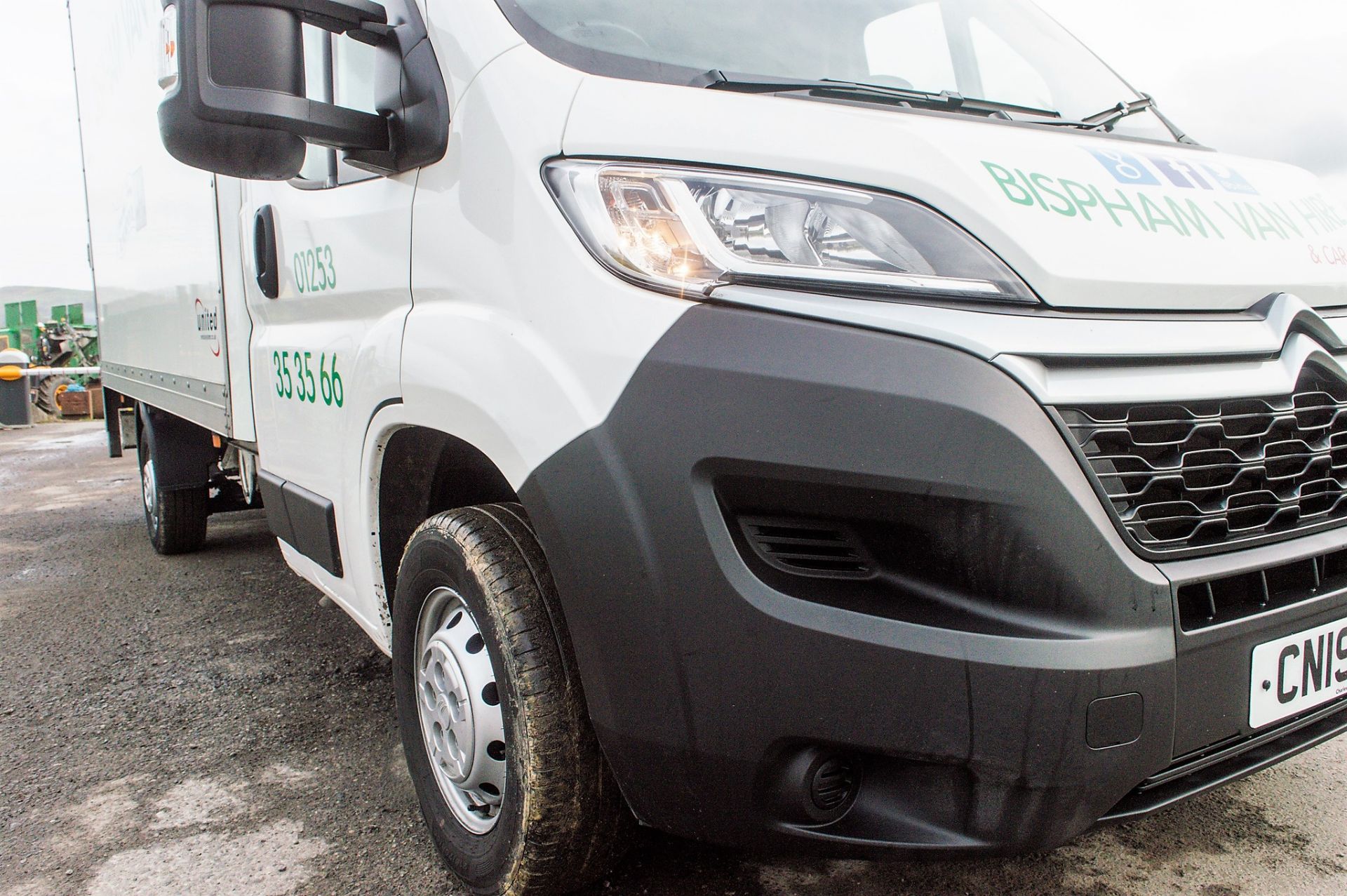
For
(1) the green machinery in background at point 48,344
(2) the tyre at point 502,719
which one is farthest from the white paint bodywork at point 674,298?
(1) the green machinery in background at point 48,344

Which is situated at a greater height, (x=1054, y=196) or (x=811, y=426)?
(x=1054, y=196)

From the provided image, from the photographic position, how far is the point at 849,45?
2016 millimetres

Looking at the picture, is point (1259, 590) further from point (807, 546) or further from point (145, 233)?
point (145, 233)

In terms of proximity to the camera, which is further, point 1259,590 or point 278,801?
point 278,801

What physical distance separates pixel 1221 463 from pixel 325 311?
187 centimetres

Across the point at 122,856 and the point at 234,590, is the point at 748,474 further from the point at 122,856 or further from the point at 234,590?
the point at 234,590

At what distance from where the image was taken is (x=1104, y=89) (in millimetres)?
2336

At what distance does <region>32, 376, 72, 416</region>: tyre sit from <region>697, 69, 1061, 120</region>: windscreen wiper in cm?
1679

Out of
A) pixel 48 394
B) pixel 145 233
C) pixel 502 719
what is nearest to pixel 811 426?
pixel 502 719

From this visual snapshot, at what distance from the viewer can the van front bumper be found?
123 cm

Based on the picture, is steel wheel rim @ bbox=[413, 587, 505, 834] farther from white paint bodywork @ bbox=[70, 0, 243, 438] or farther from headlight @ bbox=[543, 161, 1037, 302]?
white paint bodywork @ bbox=[70, 0, 243, 438]

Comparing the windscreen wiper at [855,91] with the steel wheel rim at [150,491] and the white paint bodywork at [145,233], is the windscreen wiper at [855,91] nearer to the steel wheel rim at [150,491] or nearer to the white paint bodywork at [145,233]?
the white paint bodywork at [145,233]

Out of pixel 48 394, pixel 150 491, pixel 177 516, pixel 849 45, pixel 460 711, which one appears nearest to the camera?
pixel 460 711

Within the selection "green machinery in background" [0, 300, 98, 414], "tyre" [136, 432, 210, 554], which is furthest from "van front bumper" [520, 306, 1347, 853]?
"green machinery in background" [0, 300, 98, 414]
